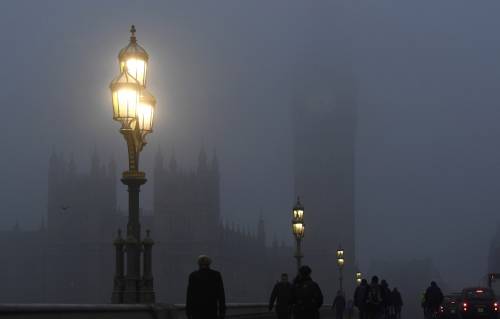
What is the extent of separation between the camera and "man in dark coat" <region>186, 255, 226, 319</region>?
477 inches

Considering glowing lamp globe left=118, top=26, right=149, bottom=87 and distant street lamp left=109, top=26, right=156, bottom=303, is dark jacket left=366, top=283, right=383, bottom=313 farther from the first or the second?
glowing lamp globe left=118, top=26, right=149, bottom=87

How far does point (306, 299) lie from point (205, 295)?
85.8 inches

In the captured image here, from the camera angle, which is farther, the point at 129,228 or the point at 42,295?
the point at 42,295

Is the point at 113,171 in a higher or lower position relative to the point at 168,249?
higher

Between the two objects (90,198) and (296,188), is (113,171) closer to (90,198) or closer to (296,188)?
(90,198)

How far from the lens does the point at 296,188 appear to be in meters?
187

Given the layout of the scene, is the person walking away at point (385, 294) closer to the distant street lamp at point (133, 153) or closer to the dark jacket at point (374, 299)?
the dark jacket at point (374, 299)

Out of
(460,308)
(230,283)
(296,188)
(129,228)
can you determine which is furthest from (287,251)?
(129,228)

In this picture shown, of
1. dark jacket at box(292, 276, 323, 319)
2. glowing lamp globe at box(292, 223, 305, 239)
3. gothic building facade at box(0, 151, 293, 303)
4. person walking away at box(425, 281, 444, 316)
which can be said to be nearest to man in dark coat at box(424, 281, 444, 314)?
person walking away at box(425, 281, 444, 316)

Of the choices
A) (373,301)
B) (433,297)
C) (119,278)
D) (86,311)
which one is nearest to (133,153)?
(119,278)

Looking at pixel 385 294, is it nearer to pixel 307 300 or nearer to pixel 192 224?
pixel 307 300

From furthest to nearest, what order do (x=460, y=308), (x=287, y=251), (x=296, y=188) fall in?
(x=296, y=188) → (x=287, y=251) → (x=460, y=308)

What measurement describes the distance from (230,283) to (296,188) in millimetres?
68729

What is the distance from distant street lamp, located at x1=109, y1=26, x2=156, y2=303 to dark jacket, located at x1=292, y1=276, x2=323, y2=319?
2444mm
